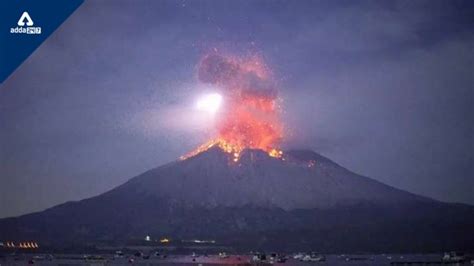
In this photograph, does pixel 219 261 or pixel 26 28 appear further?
pixel 219 261

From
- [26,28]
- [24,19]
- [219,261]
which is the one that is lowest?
[219,261]

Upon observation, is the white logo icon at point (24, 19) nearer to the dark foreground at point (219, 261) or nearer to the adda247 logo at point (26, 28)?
the adda247 logo at point (26, 28)

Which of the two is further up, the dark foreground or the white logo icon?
the white logo icon

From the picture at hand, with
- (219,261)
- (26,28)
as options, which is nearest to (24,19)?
(26,28)

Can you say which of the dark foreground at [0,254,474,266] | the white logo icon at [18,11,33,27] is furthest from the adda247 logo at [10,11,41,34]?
the dark foreground at [0,254,474,266]

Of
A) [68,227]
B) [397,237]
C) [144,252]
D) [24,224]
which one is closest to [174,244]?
[144,252]

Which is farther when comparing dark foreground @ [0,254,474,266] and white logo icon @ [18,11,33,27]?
dark foreground @ [0,254,474,266]

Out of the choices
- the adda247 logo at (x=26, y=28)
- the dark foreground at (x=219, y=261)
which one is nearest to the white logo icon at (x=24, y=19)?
the adda247 logo at (x=26, y=28)

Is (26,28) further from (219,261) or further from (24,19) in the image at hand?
(219,261)

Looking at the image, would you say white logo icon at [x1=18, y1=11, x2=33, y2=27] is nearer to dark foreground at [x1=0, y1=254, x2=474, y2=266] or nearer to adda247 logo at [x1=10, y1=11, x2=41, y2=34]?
adda247 logo at [x1=10, y1=11, x2=41, y2=34]

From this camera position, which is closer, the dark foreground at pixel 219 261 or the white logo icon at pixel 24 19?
the white logo icon at pixel 24 19

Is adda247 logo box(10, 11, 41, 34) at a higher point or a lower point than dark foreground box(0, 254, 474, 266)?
higher

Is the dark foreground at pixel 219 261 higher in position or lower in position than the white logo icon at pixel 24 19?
→ lower

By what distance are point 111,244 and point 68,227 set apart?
506 centimetres
